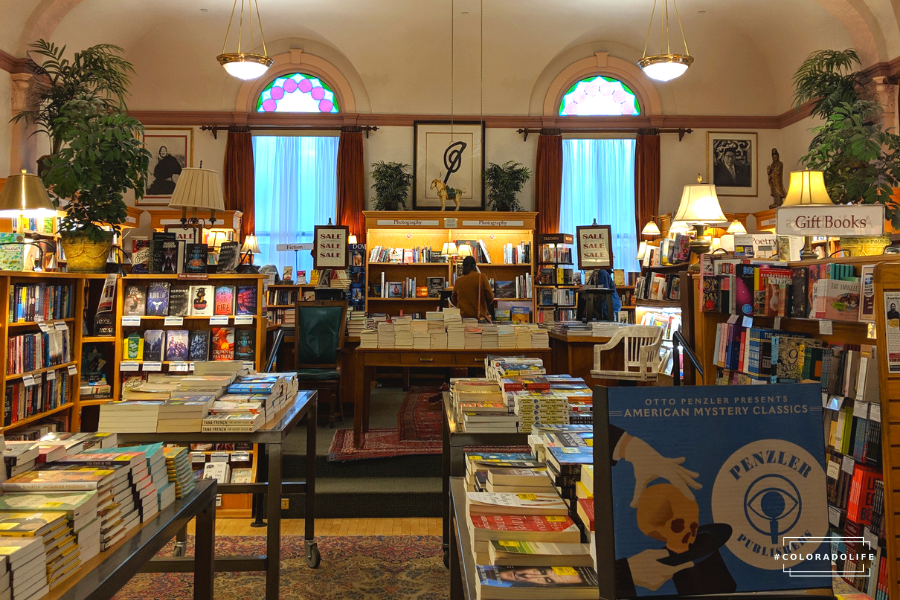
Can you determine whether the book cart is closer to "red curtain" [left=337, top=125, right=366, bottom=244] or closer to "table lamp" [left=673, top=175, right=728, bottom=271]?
"table lamp" [left=673, top=175, right=728, bottom=271]

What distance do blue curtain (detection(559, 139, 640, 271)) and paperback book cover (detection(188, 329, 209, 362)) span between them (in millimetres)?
7354

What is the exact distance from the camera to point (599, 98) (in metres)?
10.5

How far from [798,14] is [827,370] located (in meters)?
8.33

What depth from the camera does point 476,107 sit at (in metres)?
10.2

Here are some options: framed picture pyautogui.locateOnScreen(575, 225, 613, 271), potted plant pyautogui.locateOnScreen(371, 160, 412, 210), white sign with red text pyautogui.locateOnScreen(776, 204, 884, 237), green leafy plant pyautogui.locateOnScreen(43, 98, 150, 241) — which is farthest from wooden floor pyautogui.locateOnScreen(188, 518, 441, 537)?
potted plant pyautogui.locateOnScreen(371, 160, 412, 210)

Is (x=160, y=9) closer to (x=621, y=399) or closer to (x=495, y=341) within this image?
(x=495, y=341)

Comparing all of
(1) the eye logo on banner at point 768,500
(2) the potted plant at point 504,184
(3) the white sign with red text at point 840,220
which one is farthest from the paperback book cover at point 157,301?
(2) the potted plant at point 504,184

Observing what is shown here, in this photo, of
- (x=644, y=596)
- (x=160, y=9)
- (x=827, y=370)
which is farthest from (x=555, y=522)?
(x=160, y=9)

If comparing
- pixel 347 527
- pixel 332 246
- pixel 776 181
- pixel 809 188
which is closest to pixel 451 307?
pixel 347 527

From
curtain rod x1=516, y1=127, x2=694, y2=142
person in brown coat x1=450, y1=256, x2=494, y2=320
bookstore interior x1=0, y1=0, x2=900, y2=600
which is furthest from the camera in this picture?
curtain rod x1=516, y1=127, x2=694, y2=142

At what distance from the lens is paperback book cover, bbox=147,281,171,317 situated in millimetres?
4148

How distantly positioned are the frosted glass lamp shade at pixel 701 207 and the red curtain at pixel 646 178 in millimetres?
5211

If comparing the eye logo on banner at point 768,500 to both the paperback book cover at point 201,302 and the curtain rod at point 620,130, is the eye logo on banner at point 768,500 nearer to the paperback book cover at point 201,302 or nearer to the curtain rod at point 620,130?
the paperback book cover at point 201,302

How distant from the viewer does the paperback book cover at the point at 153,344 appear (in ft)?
13.5
